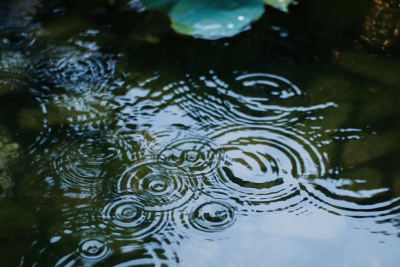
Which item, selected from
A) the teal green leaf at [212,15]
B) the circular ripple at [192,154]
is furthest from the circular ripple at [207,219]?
the teal green leaf at [212,15]

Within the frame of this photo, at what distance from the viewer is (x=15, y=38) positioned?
2.16m

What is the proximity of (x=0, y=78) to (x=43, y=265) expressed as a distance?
3.37 ft

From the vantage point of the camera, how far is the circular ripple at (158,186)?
56.9 inches

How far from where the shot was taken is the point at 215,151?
1.62 metres

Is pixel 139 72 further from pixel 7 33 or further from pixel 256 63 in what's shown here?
pixel 7 33

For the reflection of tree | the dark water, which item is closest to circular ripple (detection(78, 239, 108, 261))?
the dark water

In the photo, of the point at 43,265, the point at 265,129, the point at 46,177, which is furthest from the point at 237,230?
the point at 46,177

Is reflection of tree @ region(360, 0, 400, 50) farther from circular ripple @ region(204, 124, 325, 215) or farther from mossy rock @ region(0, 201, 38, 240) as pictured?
mossy rock @ region(0, 201, 38, 240)

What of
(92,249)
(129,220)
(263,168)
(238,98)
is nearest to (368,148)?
(263,168)

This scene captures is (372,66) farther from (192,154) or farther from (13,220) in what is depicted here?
(13,220)

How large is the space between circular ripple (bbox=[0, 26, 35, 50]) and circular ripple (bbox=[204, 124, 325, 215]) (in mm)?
1157

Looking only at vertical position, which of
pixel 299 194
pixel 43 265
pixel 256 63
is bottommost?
pixel 43 265

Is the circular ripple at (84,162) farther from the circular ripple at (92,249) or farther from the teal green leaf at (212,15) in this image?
the teal green leaf at (212,15)

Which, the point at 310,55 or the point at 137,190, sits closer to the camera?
the point at 137,190
